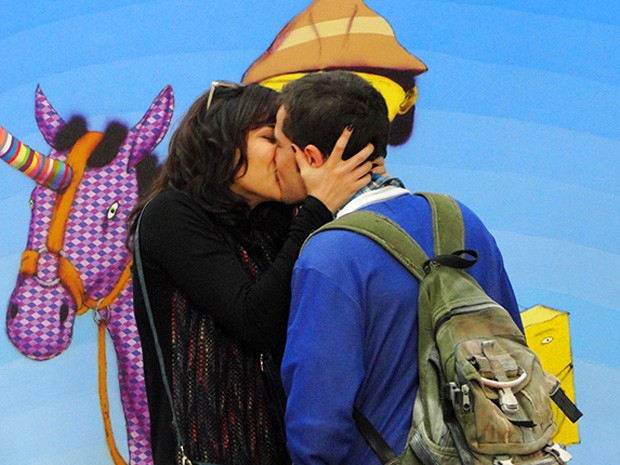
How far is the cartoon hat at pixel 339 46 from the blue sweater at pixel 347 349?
1.27 meters

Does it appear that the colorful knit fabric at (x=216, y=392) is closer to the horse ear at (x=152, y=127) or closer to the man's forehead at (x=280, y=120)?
the man's forehead at (x=280, y=120)

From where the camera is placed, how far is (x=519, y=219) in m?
2.83

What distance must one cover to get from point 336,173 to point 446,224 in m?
0.22

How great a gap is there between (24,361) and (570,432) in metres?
1.60

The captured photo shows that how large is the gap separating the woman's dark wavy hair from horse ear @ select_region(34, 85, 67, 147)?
855 mm

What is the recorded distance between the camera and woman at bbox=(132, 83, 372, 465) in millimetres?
1806

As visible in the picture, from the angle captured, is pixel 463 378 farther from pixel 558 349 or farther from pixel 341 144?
pixel 558 349

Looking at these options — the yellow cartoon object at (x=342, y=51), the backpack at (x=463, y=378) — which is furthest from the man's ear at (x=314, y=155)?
the yellow cartoon object at (x=342, y=51)

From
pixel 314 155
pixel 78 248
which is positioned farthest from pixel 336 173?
pixel 78 248

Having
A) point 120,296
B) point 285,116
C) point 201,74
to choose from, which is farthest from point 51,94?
point 285,116

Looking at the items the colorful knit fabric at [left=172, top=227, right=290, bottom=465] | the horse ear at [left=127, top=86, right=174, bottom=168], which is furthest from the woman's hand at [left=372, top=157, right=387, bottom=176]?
the horse ear at [left=127, top=86, right=174, bottom=168]

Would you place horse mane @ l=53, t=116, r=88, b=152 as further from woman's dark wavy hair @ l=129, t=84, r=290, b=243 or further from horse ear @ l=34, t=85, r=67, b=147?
woman's dark wavy hair @ l=129, t=84, r=290, b=243

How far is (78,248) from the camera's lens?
2773 millimetres

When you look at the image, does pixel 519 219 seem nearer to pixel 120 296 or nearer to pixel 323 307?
pixel 120 296
